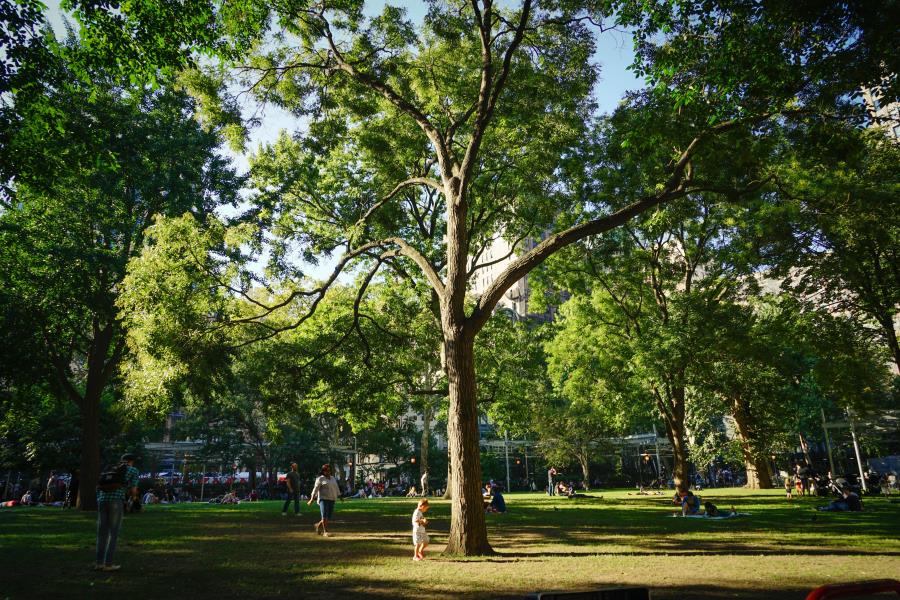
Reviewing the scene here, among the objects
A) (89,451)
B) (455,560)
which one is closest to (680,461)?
(455,560)

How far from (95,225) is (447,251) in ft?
48.5

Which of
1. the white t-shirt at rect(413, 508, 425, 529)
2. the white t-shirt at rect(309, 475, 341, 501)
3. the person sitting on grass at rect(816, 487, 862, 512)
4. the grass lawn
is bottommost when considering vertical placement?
the person sitting on grass at rect(816, 487, 862, 512)

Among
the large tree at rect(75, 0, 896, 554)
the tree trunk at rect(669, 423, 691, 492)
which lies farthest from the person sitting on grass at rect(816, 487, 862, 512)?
the large tree at rect(75, 0, 896, 554)

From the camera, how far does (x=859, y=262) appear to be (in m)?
17.8

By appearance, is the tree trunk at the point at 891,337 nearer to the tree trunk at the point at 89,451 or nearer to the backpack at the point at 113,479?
the backpack at the point at 113,479

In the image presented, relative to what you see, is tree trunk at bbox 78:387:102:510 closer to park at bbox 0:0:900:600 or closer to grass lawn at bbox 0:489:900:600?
park at bbox 0:0:900:600

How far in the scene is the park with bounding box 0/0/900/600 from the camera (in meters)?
8.82

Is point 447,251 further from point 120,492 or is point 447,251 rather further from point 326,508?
point 120,492

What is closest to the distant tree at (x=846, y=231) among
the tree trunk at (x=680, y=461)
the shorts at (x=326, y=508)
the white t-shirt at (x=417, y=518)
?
the tree trunk at (x=680, y=461)

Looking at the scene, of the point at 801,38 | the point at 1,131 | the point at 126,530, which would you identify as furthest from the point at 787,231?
the point at 126,530

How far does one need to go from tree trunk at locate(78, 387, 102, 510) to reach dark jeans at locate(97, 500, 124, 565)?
14.8m

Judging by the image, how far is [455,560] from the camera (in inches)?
377

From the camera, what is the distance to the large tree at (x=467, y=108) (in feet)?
29.7

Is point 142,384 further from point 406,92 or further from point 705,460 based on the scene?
point 705,460
